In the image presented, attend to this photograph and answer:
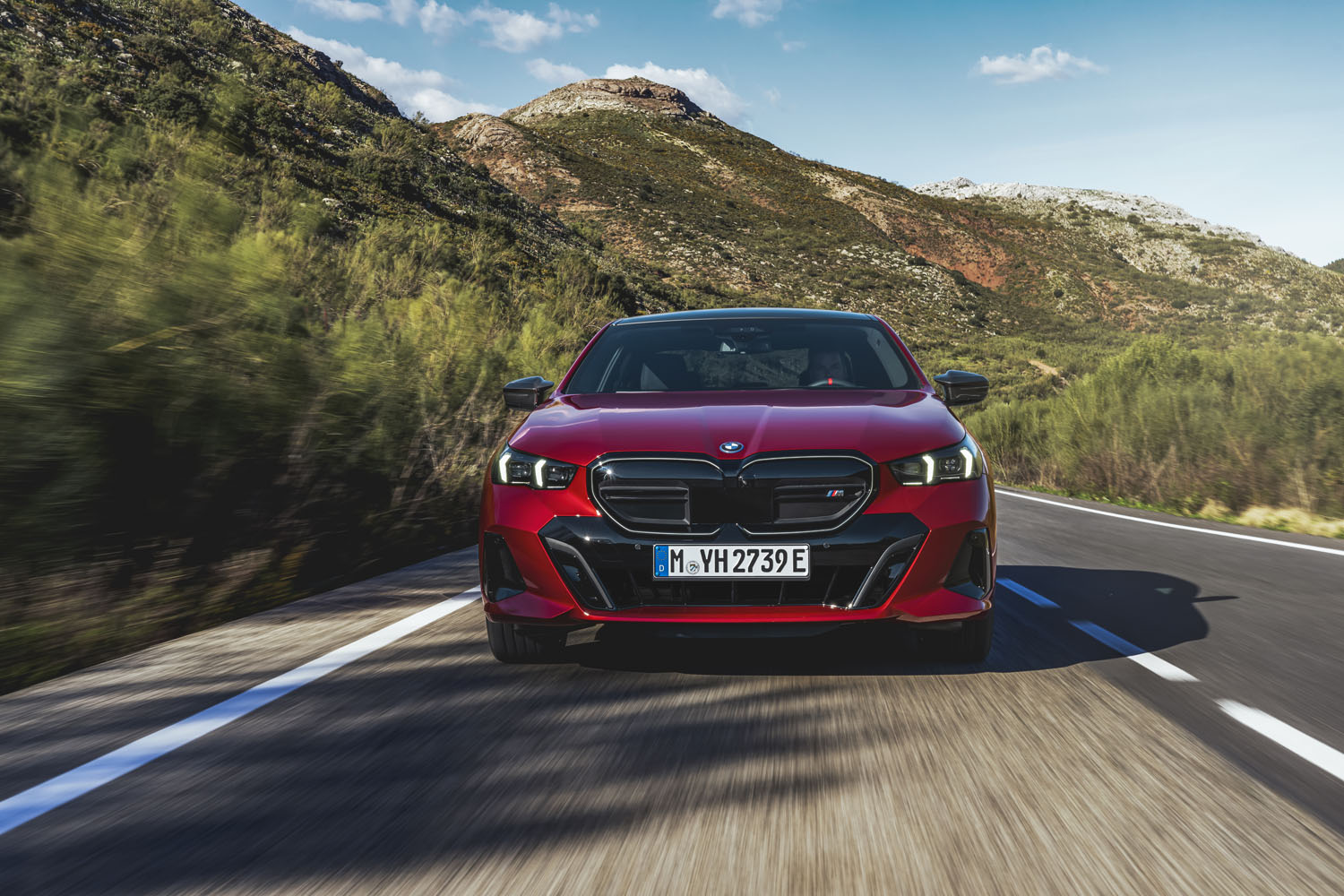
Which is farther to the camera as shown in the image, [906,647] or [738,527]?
[906,647]

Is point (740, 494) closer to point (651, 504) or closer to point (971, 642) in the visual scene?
point (651, 504)

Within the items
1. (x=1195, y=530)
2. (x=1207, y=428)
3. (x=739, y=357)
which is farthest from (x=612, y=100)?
(x=739, y=357)

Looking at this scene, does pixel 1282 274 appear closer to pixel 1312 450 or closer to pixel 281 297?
pixel 1312 450

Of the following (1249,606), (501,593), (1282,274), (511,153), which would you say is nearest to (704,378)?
(501,593)

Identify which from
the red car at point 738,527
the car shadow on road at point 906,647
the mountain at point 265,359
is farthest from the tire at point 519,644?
the mountain at point 265,359

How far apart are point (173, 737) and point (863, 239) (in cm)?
7296

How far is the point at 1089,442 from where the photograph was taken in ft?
63.3

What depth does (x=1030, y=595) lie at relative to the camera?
6.56 m

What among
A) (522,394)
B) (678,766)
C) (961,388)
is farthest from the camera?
→ (522,394)

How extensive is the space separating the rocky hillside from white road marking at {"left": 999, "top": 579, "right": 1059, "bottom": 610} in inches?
1868

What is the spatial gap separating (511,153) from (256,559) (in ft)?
228

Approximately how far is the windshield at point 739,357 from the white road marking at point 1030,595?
5.39 ft

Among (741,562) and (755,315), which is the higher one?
(755,315)

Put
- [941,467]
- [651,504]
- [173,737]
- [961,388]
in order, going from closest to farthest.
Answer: [173,737], [651,504], [941,467], [961,388]
